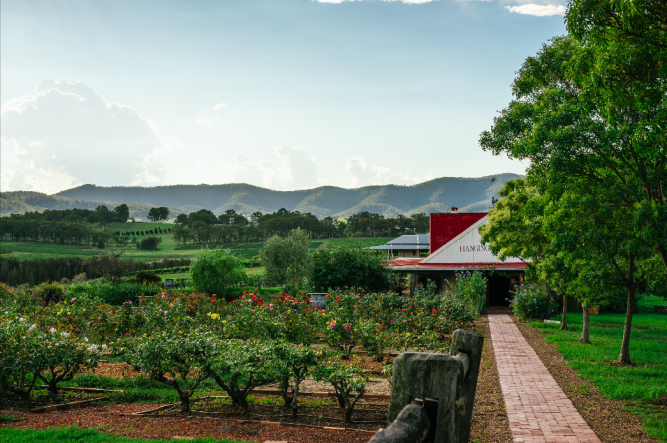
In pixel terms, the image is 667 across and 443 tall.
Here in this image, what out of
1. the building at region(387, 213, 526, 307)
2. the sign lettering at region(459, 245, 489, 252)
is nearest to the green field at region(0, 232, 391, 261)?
the building at region(387, 213, 526, 307)

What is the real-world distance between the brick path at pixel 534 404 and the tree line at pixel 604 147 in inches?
82.8

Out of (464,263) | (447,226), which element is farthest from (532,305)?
(447,226)

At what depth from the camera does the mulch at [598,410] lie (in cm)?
559

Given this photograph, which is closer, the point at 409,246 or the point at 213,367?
the point at 213,367

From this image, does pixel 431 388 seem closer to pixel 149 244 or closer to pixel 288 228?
pixel 149 244

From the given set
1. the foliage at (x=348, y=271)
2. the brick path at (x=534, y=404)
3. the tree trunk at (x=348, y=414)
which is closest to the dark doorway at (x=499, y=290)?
the foliage at (x=348, y=271)

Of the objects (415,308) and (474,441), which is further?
(415,308)

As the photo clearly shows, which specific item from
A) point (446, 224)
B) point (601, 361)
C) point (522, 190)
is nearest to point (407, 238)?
point (446, 224)

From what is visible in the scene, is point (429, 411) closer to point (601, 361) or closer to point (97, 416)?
point (97, 416)

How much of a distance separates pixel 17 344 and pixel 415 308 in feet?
35.1

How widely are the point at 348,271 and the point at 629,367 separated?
1480cm

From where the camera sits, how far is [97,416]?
6.12 metres

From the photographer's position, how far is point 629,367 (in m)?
9.32

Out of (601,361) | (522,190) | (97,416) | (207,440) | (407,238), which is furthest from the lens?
(407,238)
